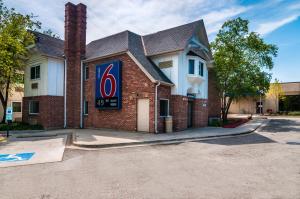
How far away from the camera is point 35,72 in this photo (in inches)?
806

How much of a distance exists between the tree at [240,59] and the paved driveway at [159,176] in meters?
14.7

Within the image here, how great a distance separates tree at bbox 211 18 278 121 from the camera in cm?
2300

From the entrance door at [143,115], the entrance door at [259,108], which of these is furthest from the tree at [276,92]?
the entrance door at [143,115]

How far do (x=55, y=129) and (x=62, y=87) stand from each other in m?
3.85

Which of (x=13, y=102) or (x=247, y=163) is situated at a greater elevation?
(x=13, y=102)

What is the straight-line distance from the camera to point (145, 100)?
1588cm

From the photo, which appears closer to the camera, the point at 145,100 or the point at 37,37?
the point at 145,100

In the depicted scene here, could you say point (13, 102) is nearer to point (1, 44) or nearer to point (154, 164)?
point (1, 44)

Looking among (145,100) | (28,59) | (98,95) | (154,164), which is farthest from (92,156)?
(28,59)

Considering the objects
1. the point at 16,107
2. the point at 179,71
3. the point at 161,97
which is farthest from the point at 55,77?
the point at 16,107

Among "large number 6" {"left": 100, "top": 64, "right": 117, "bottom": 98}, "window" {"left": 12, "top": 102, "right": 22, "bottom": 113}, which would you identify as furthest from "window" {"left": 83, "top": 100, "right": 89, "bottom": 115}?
"window" {"left": 12, "top": 102, "right": 22, "bottom": 113}

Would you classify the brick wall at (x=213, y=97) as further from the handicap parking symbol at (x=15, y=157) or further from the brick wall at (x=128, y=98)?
the handicap parking symbol at (x=15, y=157)

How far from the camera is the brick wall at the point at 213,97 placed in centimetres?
2500

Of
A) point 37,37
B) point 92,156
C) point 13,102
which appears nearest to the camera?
point 92,156
